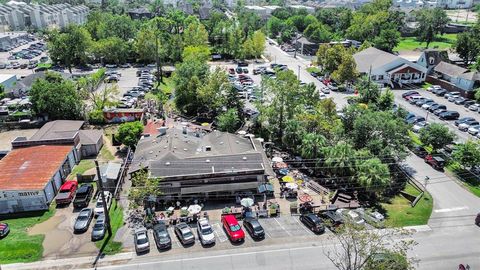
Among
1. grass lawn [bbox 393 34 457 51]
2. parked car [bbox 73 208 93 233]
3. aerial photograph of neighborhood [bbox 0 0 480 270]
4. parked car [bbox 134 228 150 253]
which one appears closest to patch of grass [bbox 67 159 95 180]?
aerial photograph of neighborhood [bbox 0 0 480 270]

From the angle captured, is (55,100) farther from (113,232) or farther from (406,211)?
(406,211)

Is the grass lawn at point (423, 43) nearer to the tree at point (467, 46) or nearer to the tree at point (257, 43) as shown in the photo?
the tree at point (467, 46)

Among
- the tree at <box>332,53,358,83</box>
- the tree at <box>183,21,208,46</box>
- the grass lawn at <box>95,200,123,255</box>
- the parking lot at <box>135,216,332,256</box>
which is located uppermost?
the tree at <box>183,21,208,46</box>

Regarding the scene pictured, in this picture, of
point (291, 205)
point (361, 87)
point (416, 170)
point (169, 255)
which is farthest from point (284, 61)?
point (169, 255)

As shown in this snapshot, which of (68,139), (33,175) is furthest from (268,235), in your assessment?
(68,139)

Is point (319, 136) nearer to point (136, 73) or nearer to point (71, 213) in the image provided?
point (71, 213)

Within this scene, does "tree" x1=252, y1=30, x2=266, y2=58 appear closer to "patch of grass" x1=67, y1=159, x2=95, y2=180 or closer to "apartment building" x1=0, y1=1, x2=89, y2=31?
"patch of grass" x1=67, y1=159, x2=95, y2=180
